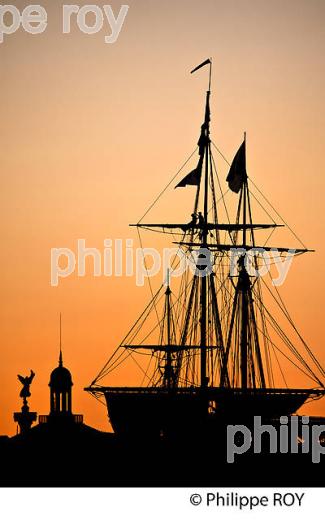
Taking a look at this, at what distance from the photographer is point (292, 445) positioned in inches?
7781

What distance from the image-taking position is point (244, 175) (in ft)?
656

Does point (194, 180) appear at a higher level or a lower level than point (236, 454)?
higher

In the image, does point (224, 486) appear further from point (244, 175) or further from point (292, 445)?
point (244, 175)

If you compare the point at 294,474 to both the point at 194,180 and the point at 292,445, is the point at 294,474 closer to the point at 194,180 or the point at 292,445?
the point at 292,445

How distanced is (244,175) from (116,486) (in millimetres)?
21464
